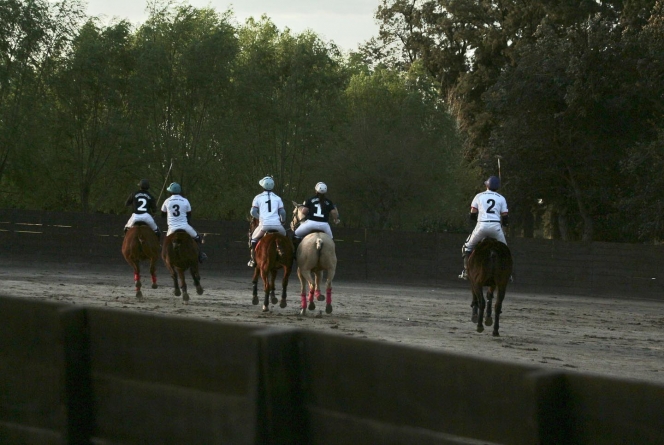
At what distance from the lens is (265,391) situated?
5.09m

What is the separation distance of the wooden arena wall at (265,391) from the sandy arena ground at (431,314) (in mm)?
5147

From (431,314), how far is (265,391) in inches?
695

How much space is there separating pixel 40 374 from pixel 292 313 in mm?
13633

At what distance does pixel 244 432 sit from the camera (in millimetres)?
5168

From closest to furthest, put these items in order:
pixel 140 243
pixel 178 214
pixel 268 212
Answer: pixel 268 212
pixel 178 214
pixel 140 243

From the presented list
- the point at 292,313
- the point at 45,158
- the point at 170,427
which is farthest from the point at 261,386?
the point at 45,158

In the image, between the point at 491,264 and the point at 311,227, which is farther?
the point at 311,227

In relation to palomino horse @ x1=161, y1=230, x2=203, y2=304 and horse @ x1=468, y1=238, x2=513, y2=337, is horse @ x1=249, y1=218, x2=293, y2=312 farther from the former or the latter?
horse @ x1=468, y1=238, x2=513, y2=337

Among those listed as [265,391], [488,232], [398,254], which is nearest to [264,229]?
[488,232]

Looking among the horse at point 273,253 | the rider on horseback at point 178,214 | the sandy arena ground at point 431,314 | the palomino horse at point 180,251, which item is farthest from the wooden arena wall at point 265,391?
the rider on horseback at point 178,214

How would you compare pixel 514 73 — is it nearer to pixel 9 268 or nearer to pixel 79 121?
pixel 79 121

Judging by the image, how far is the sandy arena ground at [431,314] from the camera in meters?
15.1

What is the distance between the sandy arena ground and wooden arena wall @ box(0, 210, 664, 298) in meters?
1.01

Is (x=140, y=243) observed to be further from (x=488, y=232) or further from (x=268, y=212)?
(x=488, y=232)
